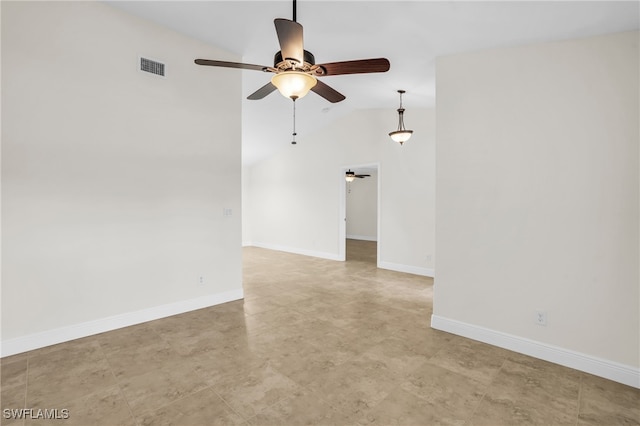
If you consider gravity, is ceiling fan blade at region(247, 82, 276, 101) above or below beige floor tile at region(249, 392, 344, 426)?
above

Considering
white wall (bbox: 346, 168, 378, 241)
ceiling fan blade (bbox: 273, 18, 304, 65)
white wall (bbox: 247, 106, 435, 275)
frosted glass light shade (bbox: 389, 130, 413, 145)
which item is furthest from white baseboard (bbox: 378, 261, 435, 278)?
ceiling fan blade (bbox: 273, 18, 304, 65)

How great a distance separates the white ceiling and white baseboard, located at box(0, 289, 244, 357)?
10.0 feet

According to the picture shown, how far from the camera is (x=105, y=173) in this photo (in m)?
3.27

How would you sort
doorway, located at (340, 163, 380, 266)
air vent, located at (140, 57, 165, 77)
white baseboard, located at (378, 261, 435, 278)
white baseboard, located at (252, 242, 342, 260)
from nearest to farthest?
air vent, located at (140, 57, 165, 77) < white baseboard, located at (378, 261, 435, 278) < white baseboard, located at (252, 242, 342, 260) < doorway, located at (340, 163, 380, 266)

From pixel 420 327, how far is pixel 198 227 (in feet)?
9.80

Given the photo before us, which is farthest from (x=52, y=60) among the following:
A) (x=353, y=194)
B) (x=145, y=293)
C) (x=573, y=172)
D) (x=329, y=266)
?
(x=353, y=194)

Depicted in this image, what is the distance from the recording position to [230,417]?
1988 millimetres

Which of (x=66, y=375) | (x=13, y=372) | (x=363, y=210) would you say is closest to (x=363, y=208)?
(x=363, y=210)

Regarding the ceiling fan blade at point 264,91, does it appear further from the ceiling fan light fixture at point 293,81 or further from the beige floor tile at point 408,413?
the beige floor tile at point 408,413

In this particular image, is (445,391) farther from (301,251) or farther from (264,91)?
(301,251)

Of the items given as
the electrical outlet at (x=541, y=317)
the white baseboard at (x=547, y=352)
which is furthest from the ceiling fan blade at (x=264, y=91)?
the electrical outlet at (x=541, y=317)

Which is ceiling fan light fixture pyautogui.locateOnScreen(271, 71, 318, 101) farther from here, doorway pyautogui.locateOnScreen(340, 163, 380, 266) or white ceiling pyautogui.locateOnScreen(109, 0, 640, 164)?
doorway pyautogui.locateOnScreen(340, 163, 380, 266)

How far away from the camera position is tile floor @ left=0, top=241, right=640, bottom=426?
203cm

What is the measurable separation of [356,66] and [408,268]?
468 cm
